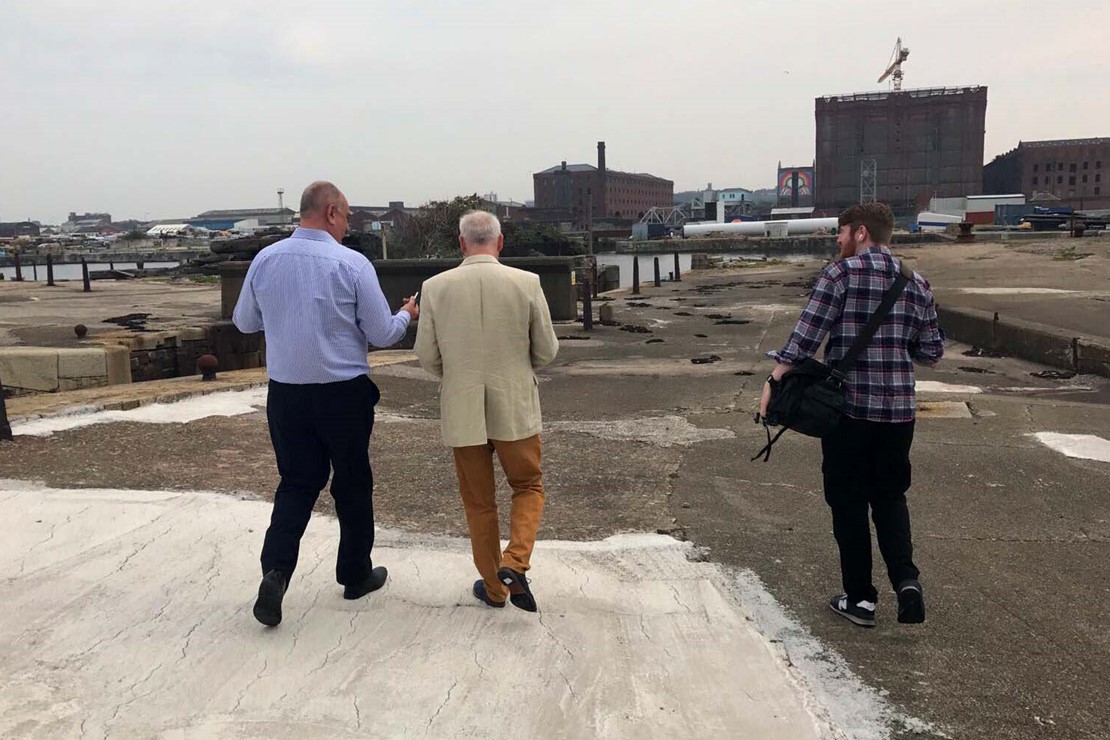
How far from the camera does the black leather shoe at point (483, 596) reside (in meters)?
3.41

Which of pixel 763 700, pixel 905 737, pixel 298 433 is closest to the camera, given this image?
pixel 905 737

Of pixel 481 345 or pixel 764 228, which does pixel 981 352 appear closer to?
pixel 481 345

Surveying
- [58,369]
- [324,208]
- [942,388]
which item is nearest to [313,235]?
[324,208]

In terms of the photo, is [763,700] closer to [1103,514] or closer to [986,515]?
[986,515]

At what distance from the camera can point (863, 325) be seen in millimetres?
3207

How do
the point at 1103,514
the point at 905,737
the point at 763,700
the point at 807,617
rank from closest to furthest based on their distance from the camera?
1. the point at 905,737
2. the point at 763,700
3. the point at 807,617
4. the point at 1103,514

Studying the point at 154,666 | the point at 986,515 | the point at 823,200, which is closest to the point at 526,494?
the point at 154,666

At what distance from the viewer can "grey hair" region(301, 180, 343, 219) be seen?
328 cm

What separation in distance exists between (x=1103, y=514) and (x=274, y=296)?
15.2 ft

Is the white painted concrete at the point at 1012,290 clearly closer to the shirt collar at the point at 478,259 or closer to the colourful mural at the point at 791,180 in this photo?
the shirt collar at the point at 478,259

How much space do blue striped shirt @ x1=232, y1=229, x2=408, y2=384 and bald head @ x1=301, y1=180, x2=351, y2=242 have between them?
0.12 feet

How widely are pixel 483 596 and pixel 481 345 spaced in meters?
1.06

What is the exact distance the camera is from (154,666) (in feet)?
9.58

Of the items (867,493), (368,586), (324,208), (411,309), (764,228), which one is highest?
(764,228)
